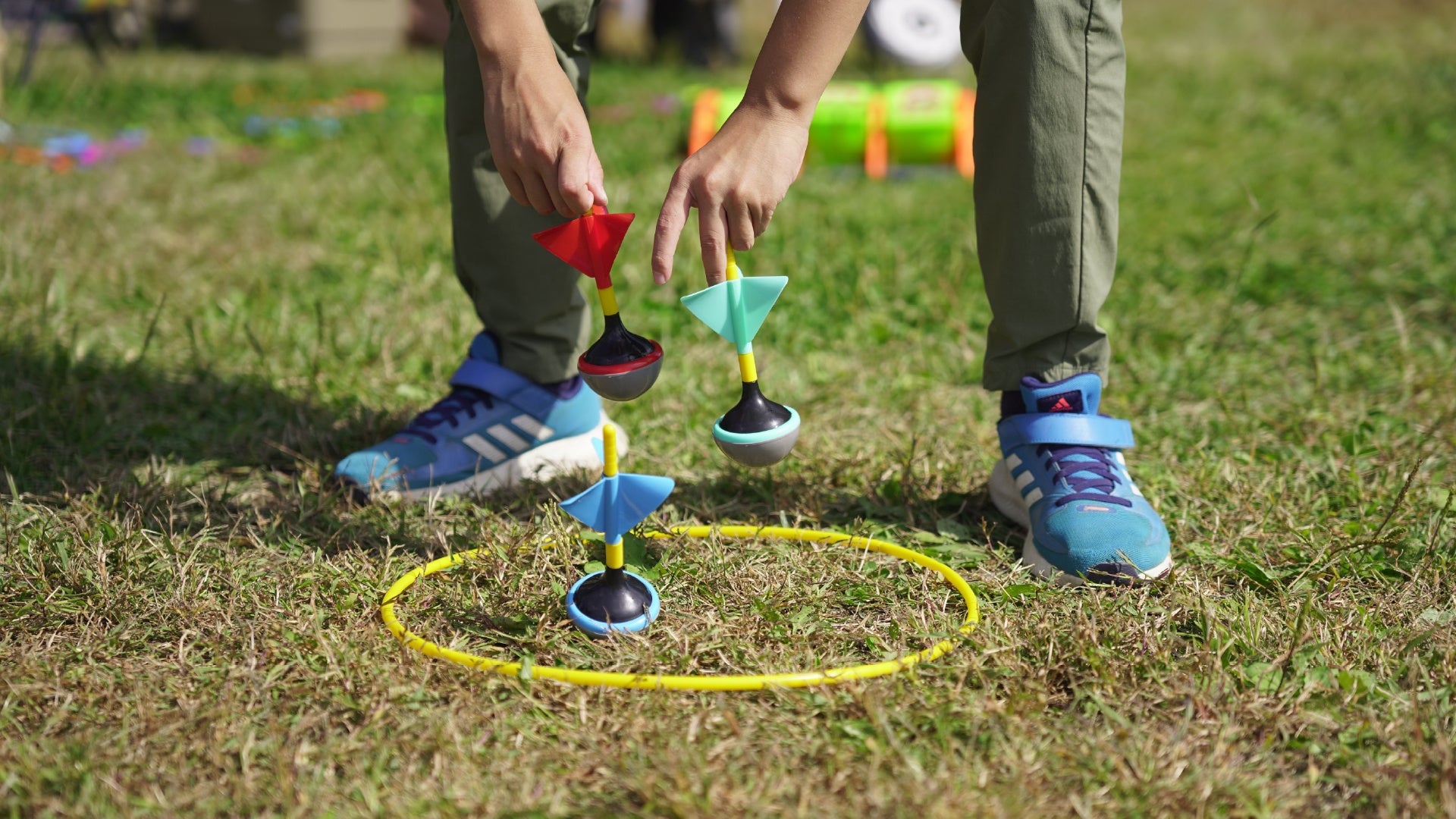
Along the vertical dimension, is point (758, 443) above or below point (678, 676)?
above

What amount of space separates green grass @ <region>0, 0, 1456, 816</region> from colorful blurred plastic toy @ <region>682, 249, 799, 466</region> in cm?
27

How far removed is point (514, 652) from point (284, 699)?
0.30 meters

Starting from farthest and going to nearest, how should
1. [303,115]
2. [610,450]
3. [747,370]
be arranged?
[303,115] → [747,370] → [610,450]

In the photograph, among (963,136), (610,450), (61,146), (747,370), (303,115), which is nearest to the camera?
(610,450)

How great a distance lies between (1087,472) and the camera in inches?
71.5

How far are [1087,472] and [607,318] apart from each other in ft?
2.65

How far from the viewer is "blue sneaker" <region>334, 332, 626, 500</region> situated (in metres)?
2.08

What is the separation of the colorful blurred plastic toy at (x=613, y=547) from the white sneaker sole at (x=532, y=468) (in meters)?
0.52

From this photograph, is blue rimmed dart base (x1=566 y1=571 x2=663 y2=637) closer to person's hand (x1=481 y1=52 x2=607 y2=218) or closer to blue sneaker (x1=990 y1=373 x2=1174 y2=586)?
person's hand (x1=481 y1=52 x2=607 y2=218)

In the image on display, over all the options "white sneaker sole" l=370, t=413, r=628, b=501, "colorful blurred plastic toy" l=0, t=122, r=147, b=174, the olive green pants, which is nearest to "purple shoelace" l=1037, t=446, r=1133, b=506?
the olive green pants

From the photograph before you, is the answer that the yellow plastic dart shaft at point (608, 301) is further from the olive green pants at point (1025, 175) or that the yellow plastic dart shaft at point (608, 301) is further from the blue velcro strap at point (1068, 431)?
the blue velcro strap at point (1068, 431)

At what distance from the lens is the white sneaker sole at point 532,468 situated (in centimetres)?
208

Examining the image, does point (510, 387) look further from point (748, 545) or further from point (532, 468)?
point (748, 545)

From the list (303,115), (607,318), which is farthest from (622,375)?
(303,115)
